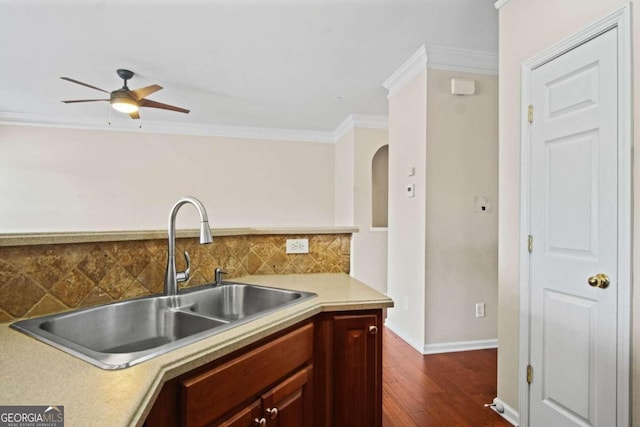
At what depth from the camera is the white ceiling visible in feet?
7.60

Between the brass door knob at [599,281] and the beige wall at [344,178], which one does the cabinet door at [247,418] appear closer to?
the brass door knob at [599,281]

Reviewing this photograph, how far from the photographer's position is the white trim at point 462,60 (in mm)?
2854

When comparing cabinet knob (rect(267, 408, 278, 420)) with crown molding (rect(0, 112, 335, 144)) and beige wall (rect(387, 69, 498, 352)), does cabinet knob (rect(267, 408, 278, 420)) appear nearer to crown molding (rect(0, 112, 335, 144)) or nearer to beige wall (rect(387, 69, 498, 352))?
beige wall (rect(387, 69, 498, 352))

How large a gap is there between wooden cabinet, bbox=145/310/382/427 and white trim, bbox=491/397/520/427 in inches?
41.6

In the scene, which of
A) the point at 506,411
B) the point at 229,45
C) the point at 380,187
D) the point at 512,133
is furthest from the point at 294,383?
the point at 380,187

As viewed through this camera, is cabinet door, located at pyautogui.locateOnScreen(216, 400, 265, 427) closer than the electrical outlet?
Yes

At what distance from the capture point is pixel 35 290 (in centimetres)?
112

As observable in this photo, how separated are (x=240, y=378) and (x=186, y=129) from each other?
195 inches

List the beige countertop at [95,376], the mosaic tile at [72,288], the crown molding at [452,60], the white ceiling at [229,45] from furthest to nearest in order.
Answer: the crown molding at [452,60] < the white ceiling at [229,45] < the mosaic tile at [72,288] < the beige countertop at [95,376]

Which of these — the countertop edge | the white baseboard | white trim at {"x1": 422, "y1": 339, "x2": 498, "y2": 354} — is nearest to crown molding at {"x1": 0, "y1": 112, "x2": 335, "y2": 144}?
the white baseboard

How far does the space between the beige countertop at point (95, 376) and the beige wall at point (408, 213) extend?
2.16 metres

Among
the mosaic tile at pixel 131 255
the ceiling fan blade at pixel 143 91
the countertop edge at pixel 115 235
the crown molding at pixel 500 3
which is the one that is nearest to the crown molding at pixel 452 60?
the crown molding at pixel 500 3

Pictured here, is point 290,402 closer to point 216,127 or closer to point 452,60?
point 452,60

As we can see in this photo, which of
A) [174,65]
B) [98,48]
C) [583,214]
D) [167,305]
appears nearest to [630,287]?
[583,214]
